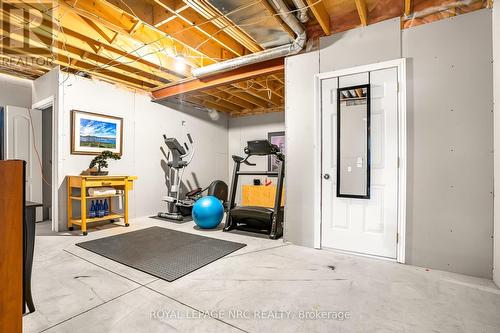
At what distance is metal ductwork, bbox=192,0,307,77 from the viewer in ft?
8.93

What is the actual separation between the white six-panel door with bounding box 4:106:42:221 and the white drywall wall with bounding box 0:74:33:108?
0.36 m

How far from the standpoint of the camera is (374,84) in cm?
299

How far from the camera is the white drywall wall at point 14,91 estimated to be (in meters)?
4.63

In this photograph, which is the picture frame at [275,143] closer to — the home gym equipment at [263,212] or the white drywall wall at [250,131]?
the white drywall wall at [250,131]

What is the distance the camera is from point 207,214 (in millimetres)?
4234

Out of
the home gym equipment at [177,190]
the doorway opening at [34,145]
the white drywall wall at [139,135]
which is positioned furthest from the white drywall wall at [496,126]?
the doorway opening at [34,145]

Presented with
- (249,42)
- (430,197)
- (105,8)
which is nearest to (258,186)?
(249,42)

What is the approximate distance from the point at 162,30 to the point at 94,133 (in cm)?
247

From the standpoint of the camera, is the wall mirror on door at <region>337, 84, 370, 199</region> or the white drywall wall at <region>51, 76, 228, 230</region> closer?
the wall mirror on door at <region>337, 84, 370, 199</region>

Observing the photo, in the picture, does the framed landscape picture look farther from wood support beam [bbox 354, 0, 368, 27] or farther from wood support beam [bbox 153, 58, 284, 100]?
wood support beam [bbox 354, 0, 368, 27]

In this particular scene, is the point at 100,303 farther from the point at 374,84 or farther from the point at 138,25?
the point at 374,84

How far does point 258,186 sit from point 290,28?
412 cm

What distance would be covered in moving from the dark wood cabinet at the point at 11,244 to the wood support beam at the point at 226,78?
328 centimetres

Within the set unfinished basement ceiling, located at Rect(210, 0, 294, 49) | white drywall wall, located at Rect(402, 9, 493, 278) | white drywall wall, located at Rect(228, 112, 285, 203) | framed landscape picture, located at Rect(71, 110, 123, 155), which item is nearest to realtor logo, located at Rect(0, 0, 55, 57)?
framed landscape picture, located at Rect(71, 110, 123, 155)
